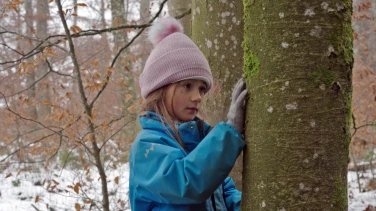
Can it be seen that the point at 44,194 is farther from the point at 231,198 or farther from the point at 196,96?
the point at 196,96

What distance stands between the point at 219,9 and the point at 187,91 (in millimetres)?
1080

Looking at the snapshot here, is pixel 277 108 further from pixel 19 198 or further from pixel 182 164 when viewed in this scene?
pixel 19 198

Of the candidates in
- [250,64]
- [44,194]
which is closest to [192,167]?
[250,64]

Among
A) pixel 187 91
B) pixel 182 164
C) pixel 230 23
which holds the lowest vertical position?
pixel 182 164

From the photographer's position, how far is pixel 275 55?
141cm

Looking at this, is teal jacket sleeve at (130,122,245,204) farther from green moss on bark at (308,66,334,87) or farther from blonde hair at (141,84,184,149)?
green moss on bark at (308,66,334,87)

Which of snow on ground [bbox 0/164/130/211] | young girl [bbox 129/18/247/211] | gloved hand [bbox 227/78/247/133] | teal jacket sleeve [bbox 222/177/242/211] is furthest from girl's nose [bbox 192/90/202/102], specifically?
snow on ground [bbox 0/164/130/211]

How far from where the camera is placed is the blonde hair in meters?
1.74

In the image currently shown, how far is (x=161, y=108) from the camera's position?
184 cm

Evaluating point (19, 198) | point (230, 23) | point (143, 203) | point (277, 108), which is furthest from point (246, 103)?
point (19, 198)

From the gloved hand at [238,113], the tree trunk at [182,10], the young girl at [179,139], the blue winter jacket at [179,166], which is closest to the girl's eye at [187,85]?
the young girl at [179,139]

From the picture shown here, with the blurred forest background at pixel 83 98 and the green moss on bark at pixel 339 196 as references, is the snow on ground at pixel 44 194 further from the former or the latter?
the green moss on bark at pixel 339 196

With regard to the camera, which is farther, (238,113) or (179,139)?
(179,139)

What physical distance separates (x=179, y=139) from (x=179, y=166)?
27cm
